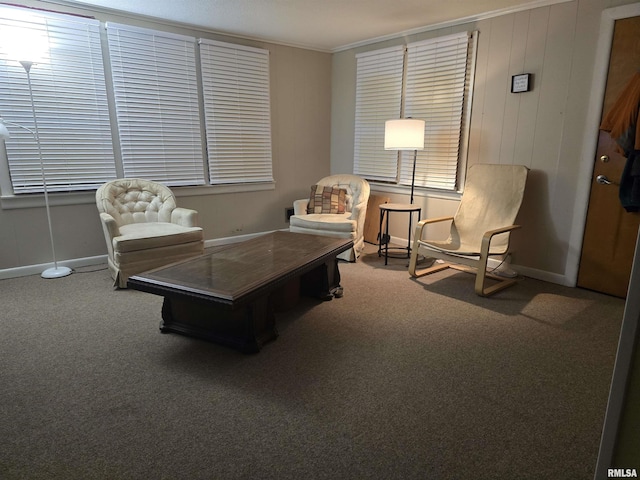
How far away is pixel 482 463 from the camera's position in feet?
5.05

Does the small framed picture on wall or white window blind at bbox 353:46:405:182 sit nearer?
the small framed picture on wall

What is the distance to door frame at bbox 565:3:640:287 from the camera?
2963mm

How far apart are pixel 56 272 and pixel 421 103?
4.00 meters

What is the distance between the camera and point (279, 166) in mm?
5156

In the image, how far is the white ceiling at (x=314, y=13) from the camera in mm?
3451

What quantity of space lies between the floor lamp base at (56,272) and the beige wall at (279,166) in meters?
0.14

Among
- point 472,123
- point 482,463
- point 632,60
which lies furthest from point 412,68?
point 482,463

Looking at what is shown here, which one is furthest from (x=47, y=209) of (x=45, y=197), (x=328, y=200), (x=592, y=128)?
(x=592, y=128)

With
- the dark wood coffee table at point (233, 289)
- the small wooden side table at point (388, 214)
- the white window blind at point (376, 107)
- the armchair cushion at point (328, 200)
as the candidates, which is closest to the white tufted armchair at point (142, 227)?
the dark wood coffee table at point (233, 289)

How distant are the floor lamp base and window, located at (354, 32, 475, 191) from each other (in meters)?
3.45

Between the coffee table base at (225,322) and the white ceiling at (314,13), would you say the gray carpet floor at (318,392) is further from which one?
the white ceiling at (314,13)

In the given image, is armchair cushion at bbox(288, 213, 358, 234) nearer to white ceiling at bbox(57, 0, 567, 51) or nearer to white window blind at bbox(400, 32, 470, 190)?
white window blind at bbox(400, 32, 470, 190)

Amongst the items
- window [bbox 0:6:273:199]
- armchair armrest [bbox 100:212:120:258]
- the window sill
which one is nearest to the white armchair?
window [bbox 0:6:273:199]

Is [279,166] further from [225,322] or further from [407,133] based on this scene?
[225,322]
